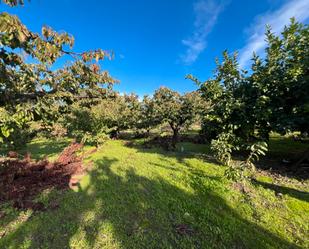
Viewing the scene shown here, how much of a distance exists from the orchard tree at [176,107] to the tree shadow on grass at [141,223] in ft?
23.8

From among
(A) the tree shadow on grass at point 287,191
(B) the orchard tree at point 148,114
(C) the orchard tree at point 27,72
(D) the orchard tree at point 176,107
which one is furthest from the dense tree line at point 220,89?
(B) the orchard tree at point 148,114

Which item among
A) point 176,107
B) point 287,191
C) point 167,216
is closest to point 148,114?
point 176,107

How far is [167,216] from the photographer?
4.14m

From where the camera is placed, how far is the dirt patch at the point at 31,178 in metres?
5.29

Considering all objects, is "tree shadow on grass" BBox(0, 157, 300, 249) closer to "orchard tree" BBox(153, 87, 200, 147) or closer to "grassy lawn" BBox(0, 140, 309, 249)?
"grassy lawn" BBox(0, 140, 309, 249)

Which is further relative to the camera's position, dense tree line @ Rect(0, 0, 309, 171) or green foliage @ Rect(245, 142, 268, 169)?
green foliage @ Rect(245, 142, 268, 169)

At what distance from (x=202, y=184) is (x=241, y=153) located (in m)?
5.32

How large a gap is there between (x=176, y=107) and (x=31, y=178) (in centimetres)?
884

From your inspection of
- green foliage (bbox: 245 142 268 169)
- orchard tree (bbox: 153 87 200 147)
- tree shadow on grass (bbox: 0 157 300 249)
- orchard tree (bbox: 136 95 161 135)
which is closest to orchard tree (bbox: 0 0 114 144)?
tree shadow on grass (bbox: 0 157 300 249)

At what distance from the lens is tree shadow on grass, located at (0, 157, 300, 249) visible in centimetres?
336

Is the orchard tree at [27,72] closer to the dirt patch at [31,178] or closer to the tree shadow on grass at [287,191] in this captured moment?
the dirt patch at [31,178]

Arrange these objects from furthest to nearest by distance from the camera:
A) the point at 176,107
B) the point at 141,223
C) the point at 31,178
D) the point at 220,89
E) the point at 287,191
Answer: the point at 176,107 → the point at 220,89 → the point at 31,178 → the point at 287,191 → the point at 141,223

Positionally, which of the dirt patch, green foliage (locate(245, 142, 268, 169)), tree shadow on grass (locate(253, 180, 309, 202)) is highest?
green foliage (locate(245, 142, 268, 169))

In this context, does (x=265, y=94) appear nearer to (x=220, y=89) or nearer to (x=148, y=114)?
(x=220, y=89)
